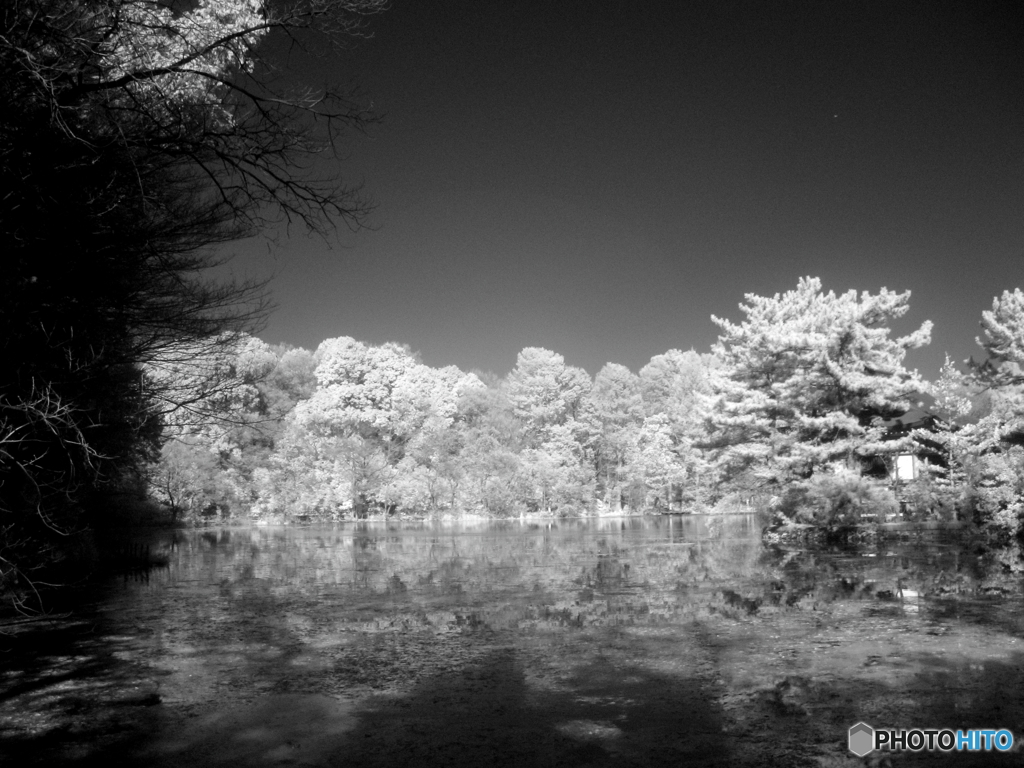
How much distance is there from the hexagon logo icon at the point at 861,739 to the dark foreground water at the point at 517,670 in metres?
0.09

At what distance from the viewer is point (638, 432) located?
48.6 metres

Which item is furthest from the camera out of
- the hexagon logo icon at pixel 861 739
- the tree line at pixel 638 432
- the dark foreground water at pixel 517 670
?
the tree line at pixel 638 432

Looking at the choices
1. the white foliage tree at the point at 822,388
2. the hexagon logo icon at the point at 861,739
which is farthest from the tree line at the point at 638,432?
the hexagon logo icon at the point at 861,739

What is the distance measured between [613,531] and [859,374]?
11536 mm

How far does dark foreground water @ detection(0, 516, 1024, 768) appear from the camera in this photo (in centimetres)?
473

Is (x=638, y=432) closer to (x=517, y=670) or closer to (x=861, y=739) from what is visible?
(x=517, y=670)

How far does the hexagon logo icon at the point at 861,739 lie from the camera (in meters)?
4.53

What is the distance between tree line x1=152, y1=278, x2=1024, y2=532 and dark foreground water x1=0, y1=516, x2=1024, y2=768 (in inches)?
117

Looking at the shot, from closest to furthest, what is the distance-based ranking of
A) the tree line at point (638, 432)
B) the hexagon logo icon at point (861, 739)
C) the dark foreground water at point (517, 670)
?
the hexagon logo icon at point (861, 739), the dark foreground water at point (517, 670), the tree line at point (638, 432)

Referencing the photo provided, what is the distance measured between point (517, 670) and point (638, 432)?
42.8 metres

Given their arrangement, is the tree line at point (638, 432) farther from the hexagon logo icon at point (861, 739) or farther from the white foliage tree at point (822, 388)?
the hexagon logo icon at point (861, 739)

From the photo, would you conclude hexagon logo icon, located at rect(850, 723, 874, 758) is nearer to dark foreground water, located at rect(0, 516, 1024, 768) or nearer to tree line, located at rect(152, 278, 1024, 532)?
dark foreground water, located at rect(0, 516, 1024, 768)

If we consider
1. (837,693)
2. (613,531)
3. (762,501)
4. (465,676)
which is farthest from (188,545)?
(837,693)

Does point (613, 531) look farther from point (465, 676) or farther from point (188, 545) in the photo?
point (465, 676)
